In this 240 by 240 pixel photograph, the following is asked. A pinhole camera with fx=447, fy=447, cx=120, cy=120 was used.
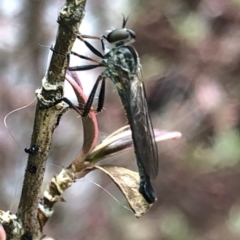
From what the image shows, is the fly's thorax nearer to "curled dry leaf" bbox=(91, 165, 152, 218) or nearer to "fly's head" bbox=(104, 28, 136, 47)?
"fly's head" bbox=(104, 28, 136, 47)

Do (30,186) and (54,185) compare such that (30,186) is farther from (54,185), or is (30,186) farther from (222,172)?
(222,172)

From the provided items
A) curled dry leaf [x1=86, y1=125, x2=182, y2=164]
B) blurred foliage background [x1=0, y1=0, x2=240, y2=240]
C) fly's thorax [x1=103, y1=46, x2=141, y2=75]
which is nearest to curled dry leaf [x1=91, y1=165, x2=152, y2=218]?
curled dry leaf [x1=86, y1=125, x2=182, y2=164]

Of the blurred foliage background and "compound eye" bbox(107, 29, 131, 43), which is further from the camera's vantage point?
the blurred foliage background

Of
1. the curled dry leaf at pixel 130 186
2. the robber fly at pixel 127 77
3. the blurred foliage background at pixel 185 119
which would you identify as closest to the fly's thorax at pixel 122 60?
the robber fly at pixel 127 77

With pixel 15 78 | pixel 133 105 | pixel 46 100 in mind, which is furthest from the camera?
pixel 15 78

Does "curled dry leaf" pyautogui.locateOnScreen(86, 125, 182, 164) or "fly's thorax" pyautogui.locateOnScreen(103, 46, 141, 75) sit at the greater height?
"fly's thorax" pyautogui.locateOnScreen(103, 46, 141, 75)

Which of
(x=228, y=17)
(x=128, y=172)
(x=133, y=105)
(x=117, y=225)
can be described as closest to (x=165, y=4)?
(x=228, y=17)
